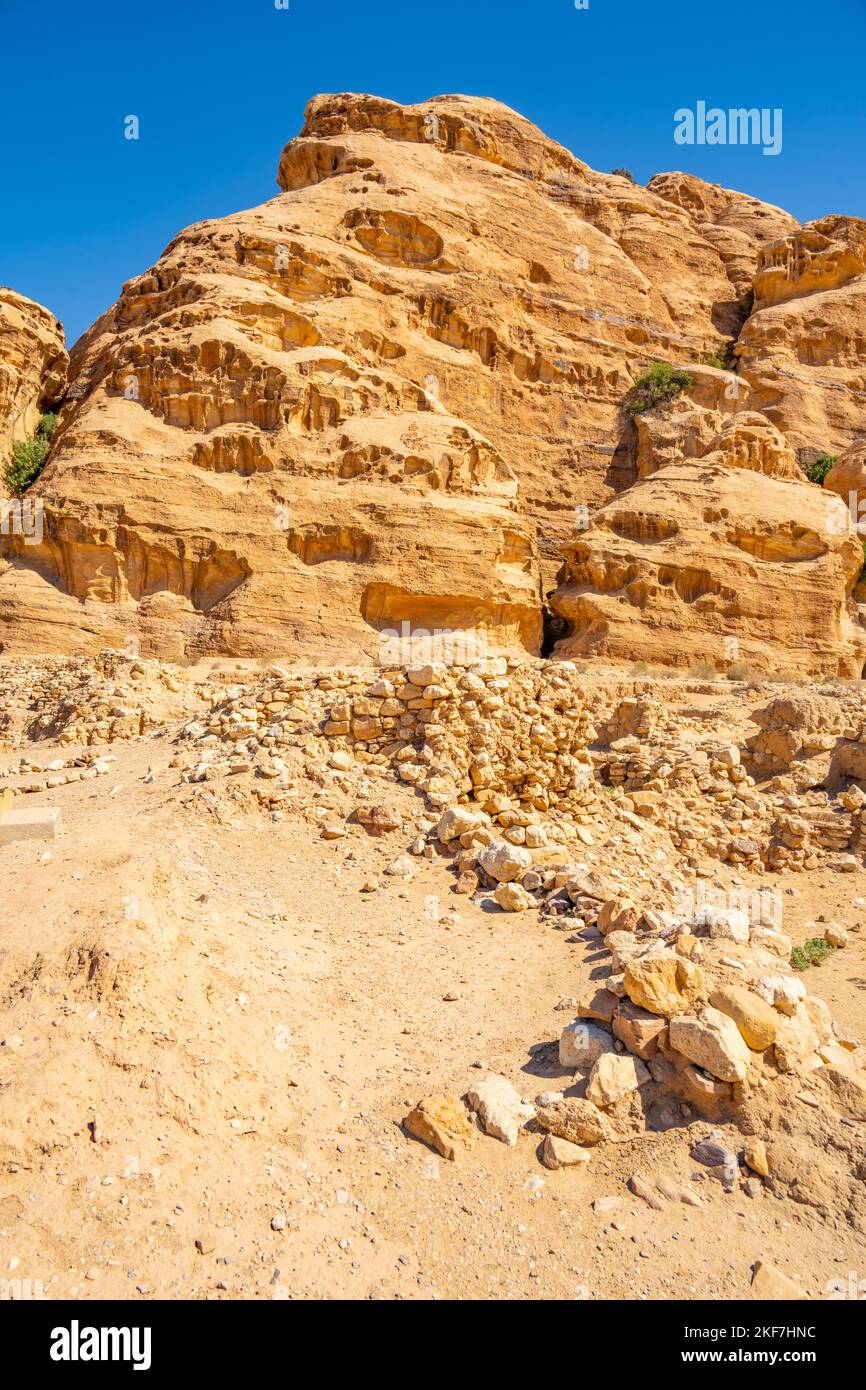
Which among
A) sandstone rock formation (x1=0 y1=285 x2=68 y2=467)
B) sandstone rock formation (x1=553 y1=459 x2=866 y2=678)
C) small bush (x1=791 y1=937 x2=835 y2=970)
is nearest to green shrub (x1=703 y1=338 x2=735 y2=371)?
sandstone rock formation (x1=553 y1=459 x2=866 y2=678)

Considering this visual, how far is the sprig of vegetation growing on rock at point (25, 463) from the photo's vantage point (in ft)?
80.4

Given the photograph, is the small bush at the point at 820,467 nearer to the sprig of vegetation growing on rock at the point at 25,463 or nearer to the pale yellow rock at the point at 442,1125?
the sprig of vegetation growing on rock at the point at 25,463

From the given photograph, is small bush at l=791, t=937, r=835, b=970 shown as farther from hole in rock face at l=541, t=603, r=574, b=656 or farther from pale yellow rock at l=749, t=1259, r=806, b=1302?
hole in rock face at l=541, t=603, r=574, b=656

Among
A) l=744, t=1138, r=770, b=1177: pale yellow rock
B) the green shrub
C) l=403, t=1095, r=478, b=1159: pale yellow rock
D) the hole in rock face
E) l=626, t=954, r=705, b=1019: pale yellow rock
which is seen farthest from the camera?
the green shrub

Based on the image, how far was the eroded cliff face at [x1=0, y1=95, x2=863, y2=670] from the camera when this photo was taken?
1955cm

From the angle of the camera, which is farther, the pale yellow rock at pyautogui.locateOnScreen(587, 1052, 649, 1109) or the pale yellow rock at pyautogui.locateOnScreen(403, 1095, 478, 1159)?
the pale yellow rock at pyautogui.locateOnScreen(587, 1052, 649, 1109)

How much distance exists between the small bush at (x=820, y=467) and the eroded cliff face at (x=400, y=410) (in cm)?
144

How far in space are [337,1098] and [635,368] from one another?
34.1 m

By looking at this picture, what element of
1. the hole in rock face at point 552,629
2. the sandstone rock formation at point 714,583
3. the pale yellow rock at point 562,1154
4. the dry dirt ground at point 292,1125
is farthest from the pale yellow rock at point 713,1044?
the hole in rock face at point 552,629

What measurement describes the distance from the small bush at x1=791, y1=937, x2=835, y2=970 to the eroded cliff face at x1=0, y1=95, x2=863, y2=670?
15106 millimetres

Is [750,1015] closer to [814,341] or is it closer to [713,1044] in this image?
[713,1044]

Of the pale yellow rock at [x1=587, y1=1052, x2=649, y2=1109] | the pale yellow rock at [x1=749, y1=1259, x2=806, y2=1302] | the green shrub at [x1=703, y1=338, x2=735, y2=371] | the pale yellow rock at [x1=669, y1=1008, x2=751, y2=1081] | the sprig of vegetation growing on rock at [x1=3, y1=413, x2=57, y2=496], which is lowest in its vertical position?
the pale yellow rock at [x1=749, y1=1259, x2=806, y2=1302]
